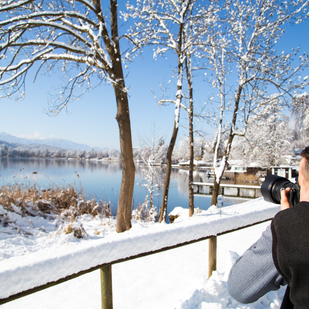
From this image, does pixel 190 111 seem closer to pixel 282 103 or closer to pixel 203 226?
pixel 282 103

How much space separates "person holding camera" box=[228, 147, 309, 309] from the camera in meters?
0.47

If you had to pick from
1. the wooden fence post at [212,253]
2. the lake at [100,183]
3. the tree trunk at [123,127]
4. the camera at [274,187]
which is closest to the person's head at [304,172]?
the camera at [274,187]

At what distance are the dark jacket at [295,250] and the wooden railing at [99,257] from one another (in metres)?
1.05

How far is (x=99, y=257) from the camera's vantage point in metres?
1.30

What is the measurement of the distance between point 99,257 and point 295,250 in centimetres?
112

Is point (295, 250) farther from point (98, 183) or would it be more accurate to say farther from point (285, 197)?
point (98, 183)

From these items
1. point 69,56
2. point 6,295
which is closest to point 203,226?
point 6,295

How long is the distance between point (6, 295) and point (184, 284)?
150cm

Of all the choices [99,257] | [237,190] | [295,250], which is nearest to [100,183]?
[237,190]

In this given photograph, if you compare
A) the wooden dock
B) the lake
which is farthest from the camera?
the wooden dock

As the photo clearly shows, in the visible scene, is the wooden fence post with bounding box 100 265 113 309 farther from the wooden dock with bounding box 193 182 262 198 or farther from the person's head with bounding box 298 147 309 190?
the wooden dock with bounding box 193 182 262 198

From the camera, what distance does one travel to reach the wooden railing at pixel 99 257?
3.40 ft

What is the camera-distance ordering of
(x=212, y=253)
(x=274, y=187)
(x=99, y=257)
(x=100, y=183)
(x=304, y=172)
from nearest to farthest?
(x=304, y=172), (x=274, y=187), (x=99, y=257), (x=212, y=253), (x=100, y=183)

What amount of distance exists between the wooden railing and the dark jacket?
1049mm
